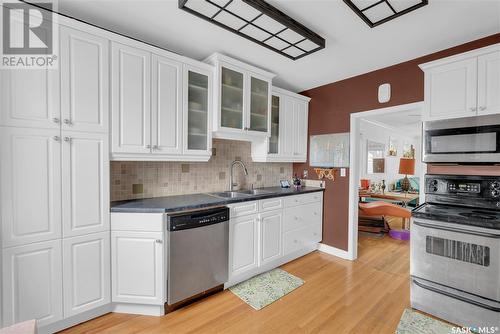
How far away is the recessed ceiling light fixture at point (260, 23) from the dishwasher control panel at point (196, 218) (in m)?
1.61

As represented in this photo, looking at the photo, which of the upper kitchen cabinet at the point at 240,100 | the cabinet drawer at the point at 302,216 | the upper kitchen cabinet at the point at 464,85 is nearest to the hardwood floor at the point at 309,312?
the cabinet drawer at the point at 302,216

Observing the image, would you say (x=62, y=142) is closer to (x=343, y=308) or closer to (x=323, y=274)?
(x=343, y=308)

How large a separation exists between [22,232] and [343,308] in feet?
8.56

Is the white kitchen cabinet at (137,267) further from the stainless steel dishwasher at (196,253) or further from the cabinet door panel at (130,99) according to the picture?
the cabinet door panel at (130,99)

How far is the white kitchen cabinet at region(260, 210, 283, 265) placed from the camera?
2670 millimetres

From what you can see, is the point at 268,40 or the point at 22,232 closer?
the point at 22,232

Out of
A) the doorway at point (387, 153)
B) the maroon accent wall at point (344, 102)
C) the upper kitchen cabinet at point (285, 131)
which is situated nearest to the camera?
Result: the maroon accent wall at point (344, 102)

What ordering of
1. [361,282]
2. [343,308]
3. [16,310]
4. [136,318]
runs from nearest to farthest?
[16,310] < [136,318] < [343,308] < [361,282]

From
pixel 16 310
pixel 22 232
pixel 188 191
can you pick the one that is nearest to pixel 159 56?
pixel 188 191

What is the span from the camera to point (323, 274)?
2758 mm

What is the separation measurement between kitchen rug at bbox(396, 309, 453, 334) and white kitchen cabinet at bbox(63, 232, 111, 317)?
239cm

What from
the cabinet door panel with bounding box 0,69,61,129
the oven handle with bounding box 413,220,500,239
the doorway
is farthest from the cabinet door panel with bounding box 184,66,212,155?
the doorway

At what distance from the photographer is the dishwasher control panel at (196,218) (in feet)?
6.38

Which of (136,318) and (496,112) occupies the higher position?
(496,112)
